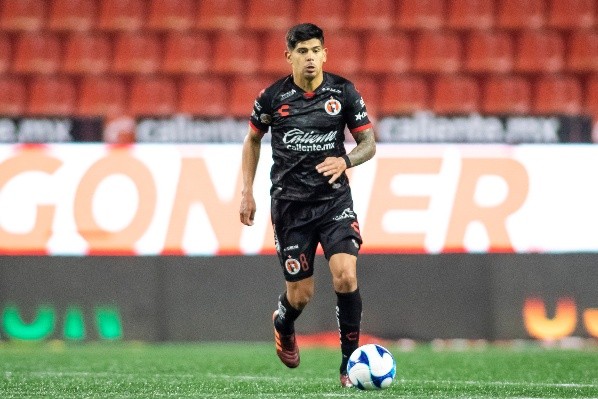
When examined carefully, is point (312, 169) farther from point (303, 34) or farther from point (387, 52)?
point (387, 52)

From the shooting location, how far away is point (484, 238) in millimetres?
8359

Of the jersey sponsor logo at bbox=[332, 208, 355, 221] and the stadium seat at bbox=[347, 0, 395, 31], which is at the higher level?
the stadium seat at bbox=[347, 0, 395, 31]

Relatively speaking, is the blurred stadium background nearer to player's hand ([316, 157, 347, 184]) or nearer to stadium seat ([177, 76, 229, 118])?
stadium seat ([177, 76, 229, 118])

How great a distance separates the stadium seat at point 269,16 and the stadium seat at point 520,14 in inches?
86.4

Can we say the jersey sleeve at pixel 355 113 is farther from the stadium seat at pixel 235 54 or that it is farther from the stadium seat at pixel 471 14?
the stadium seat at pixel 471 14

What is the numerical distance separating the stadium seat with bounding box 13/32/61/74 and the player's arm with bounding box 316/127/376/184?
6.50 meters

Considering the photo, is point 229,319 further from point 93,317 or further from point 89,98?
point 89,98

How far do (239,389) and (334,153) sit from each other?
1.22 m

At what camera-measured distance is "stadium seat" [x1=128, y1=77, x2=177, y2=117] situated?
1114 centimetres

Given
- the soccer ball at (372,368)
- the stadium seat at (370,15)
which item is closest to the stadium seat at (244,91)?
the stadium seat at (370,15)

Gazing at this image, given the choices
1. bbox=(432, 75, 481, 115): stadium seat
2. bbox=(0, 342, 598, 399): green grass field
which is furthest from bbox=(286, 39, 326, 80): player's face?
bbox=(432, 75, 481, 115): stadium seat

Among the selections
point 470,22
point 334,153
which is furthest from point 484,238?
point 470,22

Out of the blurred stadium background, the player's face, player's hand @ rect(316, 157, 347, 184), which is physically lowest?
the blurred stadium background

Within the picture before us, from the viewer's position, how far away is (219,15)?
11.8 metres
